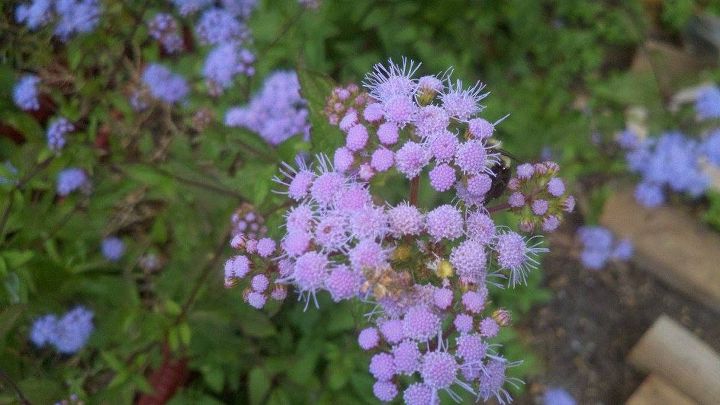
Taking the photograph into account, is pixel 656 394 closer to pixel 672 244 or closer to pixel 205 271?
pixel 672 244

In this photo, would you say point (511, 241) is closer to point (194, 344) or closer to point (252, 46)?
point (194, 344)

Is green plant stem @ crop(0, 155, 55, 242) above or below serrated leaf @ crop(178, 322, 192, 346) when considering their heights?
above

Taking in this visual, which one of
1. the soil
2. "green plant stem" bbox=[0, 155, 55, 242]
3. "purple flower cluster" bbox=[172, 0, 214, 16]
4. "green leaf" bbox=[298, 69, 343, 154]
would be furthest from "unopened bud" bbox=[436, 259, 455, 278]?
the soil

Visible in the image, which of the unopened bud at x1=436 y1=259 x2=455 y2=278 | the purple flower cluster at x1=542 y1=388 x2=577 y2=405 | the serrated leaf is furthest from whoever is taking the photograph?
the purple flower cluster at x1=542 y1=388 x2=577 y2=405

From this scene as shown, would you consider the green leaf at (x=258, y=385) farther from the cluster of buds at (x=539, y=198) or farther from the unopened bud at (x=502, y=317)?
the cluster of buds at (x=539, y=198)

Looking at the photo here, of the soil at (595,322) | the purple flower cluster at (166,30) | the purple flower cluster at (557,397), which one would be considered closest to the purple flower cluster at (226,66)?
the purple flower cluster at (166,30)

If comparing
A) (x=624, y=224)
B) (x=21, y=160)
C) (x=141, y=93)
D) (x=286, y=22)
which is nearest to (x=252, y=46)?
(x=286, y=22)

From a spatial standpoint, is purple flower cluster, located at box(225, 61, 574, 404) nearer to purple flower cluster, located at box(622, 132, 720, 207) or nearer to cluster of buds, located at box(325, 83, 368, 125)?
cluster of buds, located at box(325, 83, 368, 125)
